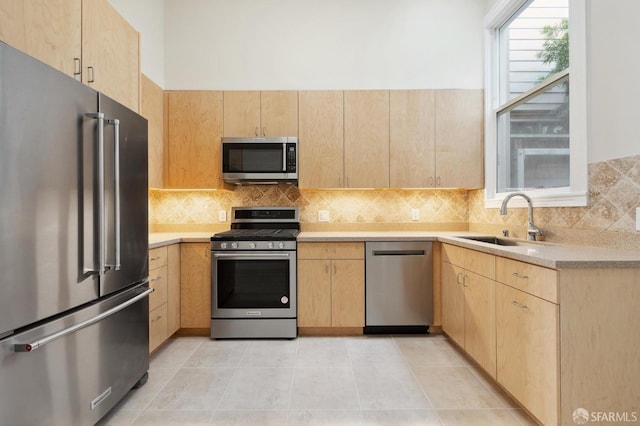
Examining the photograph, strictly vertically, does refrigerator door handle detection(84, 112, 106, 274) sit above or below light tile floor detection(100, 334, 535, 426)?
above

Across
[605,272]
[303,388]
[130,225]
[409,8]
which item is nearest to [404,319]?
[303,388]

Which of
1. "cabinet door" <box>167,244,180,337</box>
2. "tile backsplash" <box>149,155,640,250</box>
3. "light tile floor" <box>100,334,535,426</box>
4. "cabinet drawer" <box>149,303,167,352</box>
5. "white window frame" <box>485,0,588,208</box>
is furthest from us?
"tile backsplash" <box>149,155,640,250</box>

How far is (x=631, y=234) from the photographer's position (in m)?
1.77

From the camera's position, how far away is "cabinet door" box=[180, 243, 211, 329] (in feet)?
9.89

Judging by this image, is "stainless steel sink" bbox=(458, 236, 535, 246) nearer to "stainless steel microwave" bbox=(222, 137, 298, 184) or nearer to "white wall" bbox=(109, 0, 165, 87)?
"stainless steel microwave" bbox=(222, 137, 298, 184)

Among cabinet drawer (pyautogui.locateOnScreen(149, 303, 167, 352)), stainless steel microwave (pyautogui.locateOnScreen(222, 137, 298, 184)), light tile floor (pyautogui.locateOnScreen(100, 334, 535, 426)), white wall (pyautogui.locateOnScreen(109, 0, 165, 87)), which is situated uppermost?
white wall (pyautogui.locateOnScreen(109, 0, 165, 87))

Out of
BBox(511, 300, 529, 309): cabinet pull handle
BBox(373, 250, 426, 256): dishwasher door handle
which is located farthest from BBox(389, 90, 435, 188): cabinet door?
BBox(511, 300, 529, 309): cabinet pull handle

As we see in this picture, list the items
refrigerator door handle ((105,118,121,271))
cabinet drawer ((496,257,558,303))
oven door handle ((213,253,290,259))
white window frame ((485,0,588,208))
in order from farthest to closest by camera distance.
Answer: oven door handle ((213,253,290,259)) → white window frame ((485,0,588,208)) → refrigerator door handle ((105,118,121,271)) → cabinet drawer ((496,257,558,303))

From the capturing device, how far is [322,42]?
11.2 feet

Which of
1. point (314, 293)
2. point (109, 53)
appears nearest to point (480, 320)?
point (314, 293)

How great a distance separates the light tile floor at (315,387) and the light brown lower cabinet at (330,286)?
200mm

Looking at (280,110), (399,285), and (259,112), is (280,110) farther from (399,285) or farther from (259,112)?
(399,285)

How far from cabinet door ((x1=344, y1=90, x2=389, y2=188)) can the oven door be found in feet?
3.33

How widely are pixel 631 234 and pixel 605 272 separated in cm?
47
